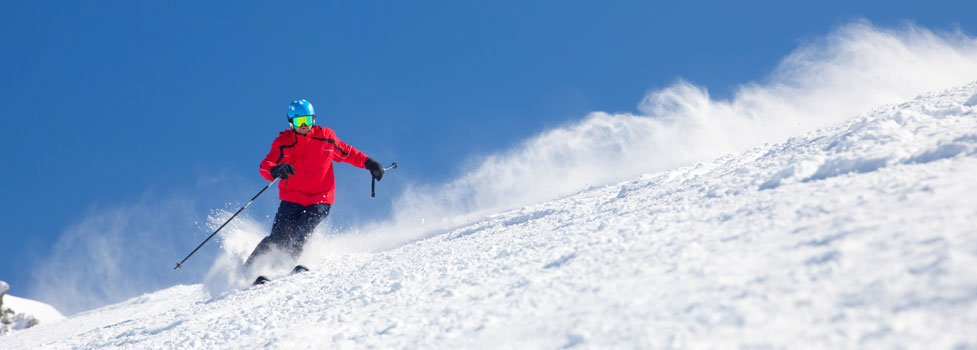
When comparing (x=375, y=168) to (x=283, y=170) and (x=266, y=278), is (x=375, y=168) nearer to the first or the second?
(x=283, y=170)

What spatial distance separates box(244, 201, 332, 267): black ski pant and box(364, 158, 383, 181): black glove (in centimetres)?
85

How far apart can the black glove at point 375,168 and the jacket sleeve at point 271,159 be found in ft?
3.61

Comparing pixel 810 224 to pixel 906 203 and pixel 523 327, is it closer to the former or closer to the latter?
pixel 906 203

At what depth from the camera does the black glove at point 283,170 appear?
259 inches

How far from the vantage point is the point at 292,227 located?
679 centimetres

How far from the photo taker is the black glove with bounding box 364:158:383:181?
764 centimetres

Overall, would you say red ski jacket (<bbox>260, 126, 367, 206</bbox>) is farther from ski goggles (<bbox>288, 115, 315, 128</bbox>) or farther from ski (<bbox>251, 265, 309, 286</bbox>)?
ski (<bbox>251, 265, 309, 286</bbox>)

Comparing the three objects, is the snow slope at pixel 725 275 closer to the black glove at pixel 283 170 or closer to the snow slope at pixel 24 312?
the black glove at pixel 283 170

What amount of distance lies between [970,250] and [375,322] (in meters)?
2.31

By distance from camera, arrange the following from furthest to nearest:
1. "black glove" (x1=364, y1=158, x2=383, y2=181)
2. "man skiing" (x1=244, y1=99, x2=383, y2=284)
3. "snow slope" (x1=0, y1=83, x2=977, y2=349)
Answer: "black glove" (x1=364, y1=158, x2=383, y2=181) → "man skiing" (x1=244, y1=99, x2=383, y2=284) → "snow slope" (x1=0, y1=83, x2=977, y2=349)

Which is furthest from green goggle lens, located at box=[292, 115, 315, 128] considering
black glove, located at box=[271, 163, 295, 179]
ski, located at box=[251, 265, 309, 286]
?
ski, located at box=[251, 265, 309, 286]

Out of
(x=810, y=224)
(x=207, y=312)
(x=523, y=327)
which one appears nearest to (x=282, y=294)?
(x=207, y=312)

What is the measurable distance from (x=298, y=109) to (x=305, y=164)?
2.08ft

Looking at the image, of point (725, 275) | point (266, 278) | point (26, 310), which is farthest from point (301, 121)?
point (26, 310)
